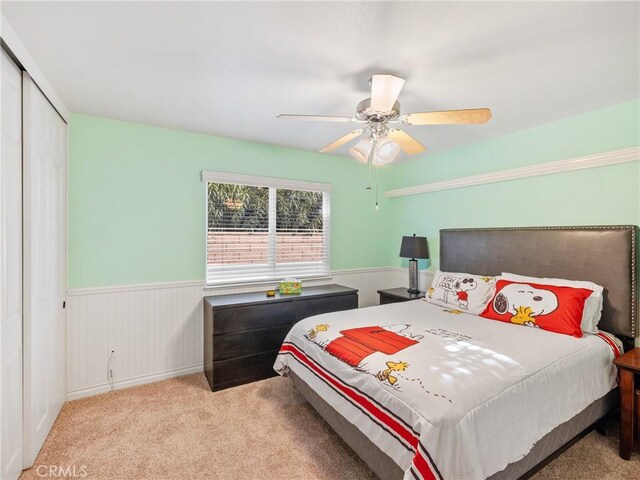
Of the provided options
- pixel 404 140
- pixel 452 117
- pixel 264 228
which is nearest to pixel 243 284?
pixel 264 228

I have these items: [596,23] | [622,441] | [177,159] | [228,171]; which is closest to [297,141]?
[228,171]

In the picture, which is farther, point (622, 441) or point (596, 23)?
point (622, 441)

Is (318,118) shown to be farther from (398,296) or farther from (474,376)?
(398,296)

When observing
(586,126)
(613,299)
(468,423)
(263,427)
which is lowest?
(263,427)

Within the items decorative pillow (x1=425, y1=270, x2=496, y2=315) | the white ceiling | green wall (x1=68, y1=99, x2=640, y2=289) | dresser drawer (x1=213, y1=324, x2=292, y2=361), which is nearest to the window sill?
green wall (x1=68, y1=99, x2=640, y2=289)

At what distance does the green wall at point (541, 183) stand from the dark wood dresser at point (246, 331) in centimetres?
189

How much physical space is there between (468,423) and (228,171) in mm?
2984

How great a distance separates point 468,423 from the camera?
131 cm

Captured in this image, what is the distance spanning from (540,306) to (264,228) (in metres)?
2.73

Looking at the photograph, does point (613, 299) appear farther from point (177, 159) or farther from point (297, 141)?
point (177, 159)

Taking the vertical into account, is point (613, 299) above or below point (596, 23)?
below

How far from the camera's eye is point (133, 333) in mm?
2865

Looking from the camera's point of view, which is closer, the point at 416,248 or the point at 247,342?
the point at 247,342

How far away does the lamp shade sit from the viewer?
371 centimetres
